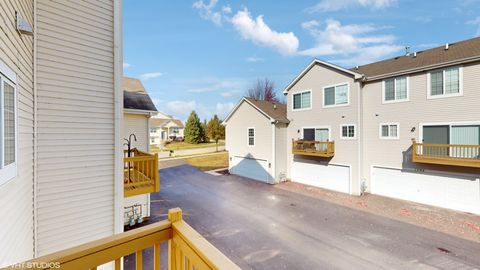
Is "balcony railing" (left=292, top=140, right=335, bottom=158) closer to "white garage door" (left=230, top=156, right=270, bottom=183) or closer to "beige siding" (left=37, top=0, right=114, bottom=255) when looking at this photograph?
"white garage door" (left=230, top=156, right=270, bottom=183)

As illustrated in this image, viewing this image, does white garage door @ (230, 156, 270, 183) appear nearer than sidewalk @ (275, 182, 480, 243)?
No

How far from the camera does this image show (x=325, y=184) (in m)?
14.0

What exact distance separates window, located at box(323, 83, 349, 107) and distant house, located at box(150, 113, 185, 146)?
35.6 meters

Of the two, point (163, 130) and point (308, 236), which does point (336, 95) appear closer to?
point (308, 236)

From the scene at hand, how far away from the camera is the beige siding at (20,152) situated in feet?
7.98

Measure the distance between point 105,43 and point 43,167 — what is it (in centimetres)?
304

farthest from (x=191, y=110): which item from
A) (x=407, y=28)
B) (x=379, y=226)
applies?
(x=379, y=226)

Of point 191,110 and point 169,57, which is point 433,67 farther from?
point 191,110

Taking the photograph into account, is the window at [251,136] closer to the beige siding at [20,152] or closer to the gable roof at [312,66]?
the gable roof at [312,66]

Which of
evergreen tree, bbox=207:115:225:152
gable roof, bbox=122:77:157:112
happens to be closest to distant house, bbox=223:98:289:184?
gable roof, bbox=122:77:157:112

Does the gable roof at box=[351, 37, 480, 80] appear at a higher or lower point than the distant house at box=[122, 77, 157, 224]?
higher

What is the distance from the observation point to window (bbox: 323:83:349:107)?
42.7ft

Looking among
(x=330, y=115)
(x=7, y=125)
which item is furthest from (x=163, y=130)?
(x=7, y=125)

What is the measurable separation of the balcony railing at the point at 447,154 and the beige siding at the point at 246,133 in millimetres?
8489
